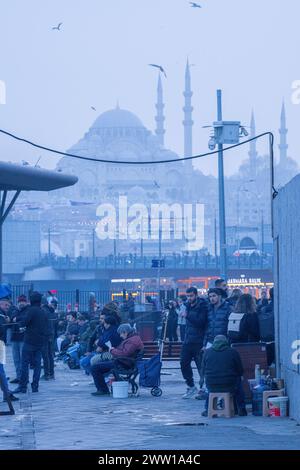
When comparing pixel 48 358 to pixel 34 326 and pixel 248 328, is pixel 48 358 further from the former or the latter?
pixel 248 328

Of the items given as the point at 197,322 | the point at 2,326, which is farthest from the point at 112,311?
the point at 2,326

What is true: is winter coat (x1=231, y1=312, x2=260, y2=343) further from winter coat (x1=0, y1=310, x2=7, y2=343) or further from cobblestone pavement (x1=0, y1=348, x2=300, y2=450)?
winter coat (x1=0, y1=310, x2=7, y2=343)

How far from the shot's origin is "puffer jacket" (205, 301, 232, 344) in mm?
14344

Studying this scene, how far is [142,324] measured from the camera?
88.1 ft

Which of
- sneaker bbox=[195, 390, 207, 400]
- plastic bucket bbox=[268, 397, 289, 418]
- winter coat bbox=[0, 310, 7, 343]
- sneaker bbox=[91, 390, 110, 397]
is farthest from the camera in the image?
sneaker bbox=[91, 390, 110, 397]

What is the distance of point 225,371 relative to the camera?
502 inches

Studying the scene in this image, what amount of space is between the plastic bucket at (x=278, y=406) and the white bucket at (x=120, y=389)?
9.56 ft

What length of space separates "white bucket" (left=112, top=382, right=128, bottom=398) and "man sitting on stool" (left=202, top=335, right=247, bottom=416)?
2470 millimetres

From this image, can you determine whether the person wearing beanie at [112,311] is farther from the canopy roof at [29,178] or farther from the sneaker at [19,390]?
the canopy roof at [29,178]

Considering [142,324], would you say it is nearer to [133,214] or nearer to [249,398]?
[249,398]

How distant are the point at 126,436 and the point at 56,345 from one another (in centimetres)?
1573

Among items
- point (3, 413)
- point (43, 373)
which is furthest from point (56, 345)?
point (3, 413)

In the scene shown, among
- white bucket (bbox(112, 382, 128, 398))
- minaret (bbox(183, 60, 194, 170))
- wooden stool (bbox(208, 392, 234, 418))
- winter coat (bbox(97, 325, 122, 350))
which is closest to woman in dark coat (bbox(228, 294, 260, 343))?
wooden stool (bbox(208, 392, 234, 418))

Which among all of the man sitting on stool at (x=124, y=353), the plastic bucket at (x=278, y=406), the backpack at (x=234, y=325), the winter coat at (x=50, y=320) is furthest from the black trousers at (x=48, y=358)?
the plastic bucket at (x=278, y=406)
